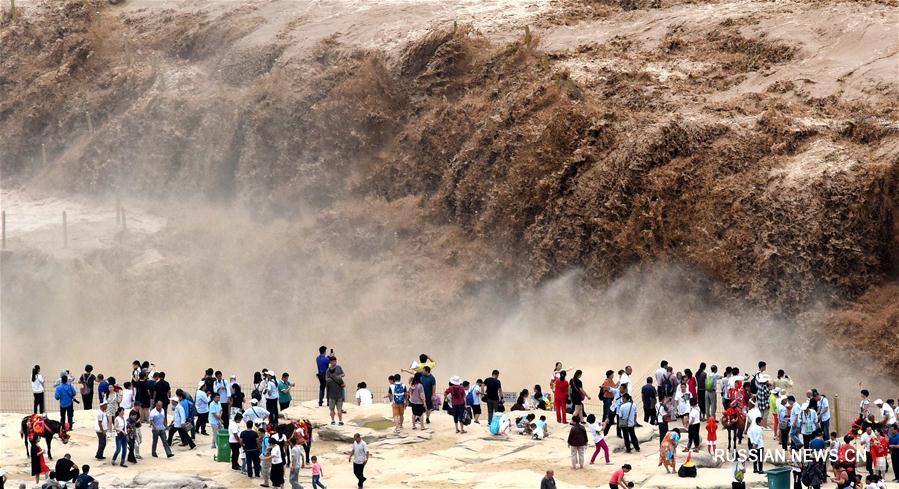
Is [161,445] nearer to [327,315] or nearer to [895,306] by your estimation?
[327,315]

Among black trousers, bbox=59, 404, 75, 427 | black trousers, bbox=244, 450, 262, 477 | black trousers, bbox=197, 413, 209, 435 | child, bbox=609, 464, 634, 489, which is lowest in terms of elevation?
child, bbox=609, 464, 634, 489

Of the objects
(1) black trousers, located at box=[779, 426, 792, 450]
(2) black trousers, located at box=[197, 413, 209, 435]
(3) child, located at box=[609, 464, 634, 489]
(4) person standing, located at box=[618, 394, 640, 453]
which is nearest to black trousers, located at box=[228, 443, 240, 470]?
(2) black trousers, located at box=[197, 413, 209, 435]

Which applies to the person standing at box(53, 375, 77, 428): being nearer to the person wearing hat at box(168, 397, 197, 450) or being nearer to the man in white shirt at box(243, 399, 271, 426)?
the person wearing hat at box(168, 397, 197, 450)

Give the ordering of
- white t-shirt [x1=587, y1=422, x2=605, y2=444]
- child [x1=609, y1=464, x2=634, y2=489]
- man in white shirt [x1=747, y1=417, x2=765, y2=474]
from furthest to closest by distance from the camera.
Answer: white t-shirt [x1=587, y1=422, x2=605, y2=444] < man in white shirt [x1=747, y1=417, x2=765, y2=474] < child [x1=609, y1=464, x2=634, y2=489]

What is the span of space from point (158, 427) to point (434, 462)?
5.78 metres

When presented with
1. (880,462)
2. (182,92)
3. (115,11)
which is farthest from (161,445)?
(115,11)

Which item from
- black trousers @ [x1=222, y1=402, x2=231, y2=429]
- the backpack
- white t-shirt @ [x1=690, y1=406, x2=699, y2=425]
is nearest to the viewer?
white t-shirt @ [x1=690, y1=406, x2=699, y2=425]

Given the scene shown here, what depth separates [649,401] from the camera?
3209cm

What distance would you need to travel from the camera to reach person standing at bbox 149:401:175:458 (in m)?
31.3

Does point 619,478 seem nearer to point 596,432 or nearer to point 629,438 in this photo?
point 596,432

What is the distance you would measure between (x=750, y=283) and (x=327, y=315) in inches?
556

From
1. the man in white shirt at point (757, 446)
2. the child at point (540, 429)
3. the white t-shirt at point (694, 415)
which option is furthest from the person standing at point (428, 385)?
the man in white shirt at point (757, 446)

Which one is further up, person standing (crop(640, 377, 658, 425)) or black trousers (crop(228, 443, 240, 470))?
person standing (crop(640, 377, 658, 425))

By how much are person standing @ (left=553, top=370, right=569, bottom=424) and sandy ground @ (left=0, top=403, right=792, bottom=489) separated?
0.35 metres
